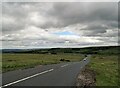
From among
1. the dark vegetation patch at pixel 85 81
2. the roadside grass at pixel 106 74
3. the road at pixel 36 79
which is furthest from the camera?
the roadside grass at pixel 106 74

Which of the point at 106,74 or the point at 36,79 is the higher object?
the point at 36,79

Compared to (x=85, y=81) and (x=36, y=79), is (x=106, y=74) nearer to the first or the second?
(x=85, y=81)

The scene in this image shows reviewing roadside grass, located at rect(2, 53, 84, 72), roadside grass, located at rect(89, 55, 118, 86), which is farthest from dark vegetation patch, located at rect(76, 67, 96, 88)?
roadside grass, located at rect(2, 53, 84, 72)

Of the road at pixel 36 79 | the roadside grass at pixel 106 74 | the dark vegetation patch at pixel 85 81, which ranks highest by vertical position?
the road at pixel 36 79

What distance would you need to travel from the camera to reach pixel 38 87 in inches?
599

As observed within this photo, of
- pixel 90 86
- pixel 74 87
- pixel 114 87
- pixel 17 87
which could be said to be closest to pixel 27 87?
pixel 17 87

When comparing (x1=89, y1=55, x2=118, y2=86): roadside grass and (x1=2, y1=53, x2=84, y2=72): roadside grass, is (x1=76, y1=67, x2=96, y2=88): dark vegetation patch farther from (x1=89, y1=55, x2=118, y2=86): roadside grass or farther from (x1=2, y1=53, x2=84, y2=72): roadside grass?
(x1=2, y1=53, x2=84, y2=72): roadside grass

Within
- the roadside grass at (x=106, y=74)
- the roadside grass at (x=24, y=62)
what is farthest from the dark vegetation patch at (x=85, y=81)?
the roadside grass at (x=24, y=62)

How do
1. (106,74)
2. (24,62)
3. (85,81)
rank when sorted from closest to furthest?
(85,81), (106,74), (24,62)

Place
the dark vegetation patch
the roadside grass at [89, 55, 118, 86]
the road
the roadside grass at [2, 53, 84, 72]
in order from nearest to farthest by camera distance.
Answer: the road
the dark vegetation patch
the roadside grass at [89, 55, 118, 86]
the roadside grass at [2, 53, 84, 72]

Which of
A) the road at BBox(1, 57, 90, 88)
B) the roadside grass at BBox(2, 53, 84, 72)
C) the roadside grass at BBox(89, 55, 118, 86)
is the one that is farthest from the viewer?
the roadside grass at BBox(2, 53, 84, 72)

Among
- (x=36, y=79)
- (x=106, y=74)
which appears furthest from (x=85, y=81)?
(x=106, y=74)

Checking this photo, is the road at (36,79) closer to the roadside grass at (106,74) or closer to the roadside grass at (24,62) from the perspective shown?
the roadside grass at (106,74)

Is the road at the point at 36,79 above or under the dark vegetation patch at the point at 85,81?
above
